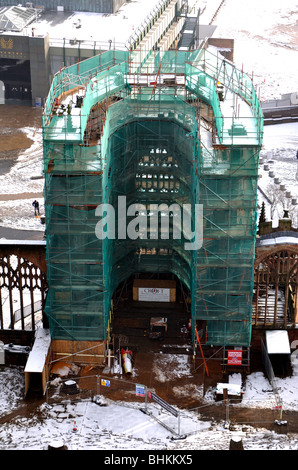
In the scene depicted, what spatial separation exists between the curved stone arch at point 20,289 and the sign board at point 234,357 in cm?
1699

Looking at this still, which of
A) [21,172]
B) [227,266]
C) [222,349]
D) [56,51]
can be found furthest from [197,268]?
[56,51]

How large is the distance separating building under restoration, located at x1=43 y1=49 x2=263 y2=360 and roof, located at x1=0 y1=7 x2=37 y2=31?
65.4 meters

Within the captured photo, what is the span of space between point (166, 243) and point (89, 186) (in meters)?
15.3

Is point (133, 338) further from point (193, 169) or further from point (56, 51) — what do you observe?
point (56, 51)

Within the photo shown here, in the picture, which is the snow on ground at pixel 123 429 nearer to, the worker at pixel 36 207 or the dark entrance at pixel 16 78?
the worker at pixel 36 207

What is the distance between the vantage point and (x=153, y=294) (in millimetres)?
91500

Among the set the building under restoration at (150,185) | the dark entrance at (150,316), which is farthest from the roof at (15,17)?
the dark entrance at (150,316)

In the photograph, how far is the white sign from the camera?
91.2 m

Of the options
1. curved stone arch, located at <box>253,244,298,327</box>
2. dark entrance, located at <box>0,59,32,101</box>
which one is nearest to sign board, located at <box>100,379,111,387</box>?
curved stone arch, located at <box>253,244,298,327</box>

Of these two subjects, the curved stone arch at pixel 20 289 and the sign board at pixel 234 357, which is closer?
the sign board at pixel 234 357

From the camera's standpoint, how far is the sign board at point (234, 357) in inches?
3221

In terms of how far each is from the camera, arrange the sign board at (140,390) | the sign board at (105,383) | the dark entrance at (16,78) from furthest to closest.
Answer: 1. the dark entrance at (16,78)
2. the sign board at (105,383)
3. the sign board at (140,390)

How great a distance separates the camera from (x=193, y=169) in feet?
271

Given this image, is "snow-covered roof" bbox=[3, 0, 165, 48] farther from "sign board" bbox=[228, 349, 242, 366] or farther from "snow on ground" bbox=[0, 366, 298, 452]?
"snow on ground" bbox=[0, 366, 298, 452]
